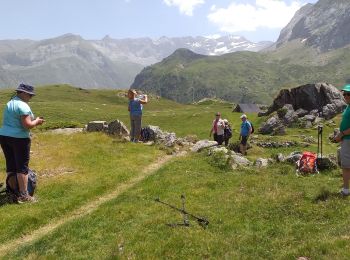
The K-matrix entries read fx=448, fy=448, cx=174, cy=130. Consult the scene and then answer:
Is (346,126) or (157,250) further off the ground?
(346,126)

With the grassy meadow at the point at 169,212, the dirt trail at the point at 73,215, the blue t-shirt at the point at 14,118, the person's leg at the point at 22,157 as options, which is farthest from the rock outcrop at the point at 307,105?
the blue t-shirt at the point at 14,118

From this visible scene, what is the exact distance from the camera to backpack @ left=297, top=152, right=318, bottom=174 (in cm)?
2659

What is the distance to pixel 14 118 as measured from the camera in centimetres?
1925

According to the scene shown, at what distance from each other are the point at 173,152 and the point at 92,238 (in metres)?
19.9

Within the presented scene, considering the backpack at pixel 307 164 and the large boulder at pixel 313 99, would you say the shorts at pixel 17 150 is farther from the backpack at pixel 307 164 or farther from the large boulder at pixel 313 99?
the large boulder at pixel 313 99

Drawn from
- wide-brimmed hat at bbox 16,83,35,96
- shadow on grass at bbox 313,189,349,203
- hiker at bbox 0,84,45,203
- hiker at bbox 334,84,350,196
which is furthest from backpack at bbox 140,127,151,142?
hiker at bbox 334,84,350,196

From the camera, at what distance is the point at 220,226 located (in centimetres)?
1559

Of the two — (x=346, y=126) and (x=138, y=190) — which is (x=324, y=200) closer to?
(x=346, y=126)

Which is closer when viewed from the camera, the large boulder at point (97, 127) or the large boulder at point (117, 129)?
the large boulder at point (117, 129)

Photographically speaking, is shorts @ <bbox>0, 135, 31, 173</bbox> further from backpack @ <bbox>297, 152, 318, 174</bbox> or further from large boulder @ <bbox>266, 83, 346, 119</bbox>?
large boulder @ <bbox>266, 83, 346, 119</bbox>

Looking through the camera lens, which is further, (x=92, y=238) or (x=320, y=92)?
(x=320, y=92)

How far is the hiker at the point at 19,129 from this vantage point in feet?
62.6

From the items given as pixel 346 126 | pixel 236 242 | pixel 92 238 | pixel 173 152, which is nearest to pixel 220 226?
pixel 236 242

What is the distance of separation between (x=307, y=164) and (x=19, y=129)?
16.6 m
